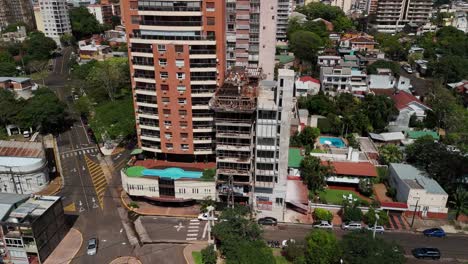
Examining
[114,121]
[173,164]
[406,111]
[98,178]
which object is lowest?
[98,178]

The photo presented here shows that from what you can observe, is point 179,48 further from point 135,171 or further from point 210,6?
point 135,171

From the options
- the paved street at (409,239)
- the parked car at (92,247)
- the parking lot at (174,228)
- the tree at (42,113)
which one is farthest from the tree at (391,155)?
the tree at (42,113)

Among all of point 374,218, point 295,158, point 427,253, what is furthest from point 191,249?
point 427,253

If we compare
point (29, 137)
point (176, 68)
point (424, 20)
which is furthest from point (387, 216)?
point (424, 20)

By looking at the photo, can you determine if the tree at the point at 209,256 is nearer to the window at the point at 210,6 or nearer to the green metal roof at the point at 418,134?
the window at the point at 210,6

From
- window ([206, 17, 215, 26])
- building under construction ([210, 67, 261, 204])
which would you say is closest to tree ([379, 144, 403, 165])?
building under construction ([210, 67, 261, 204])
